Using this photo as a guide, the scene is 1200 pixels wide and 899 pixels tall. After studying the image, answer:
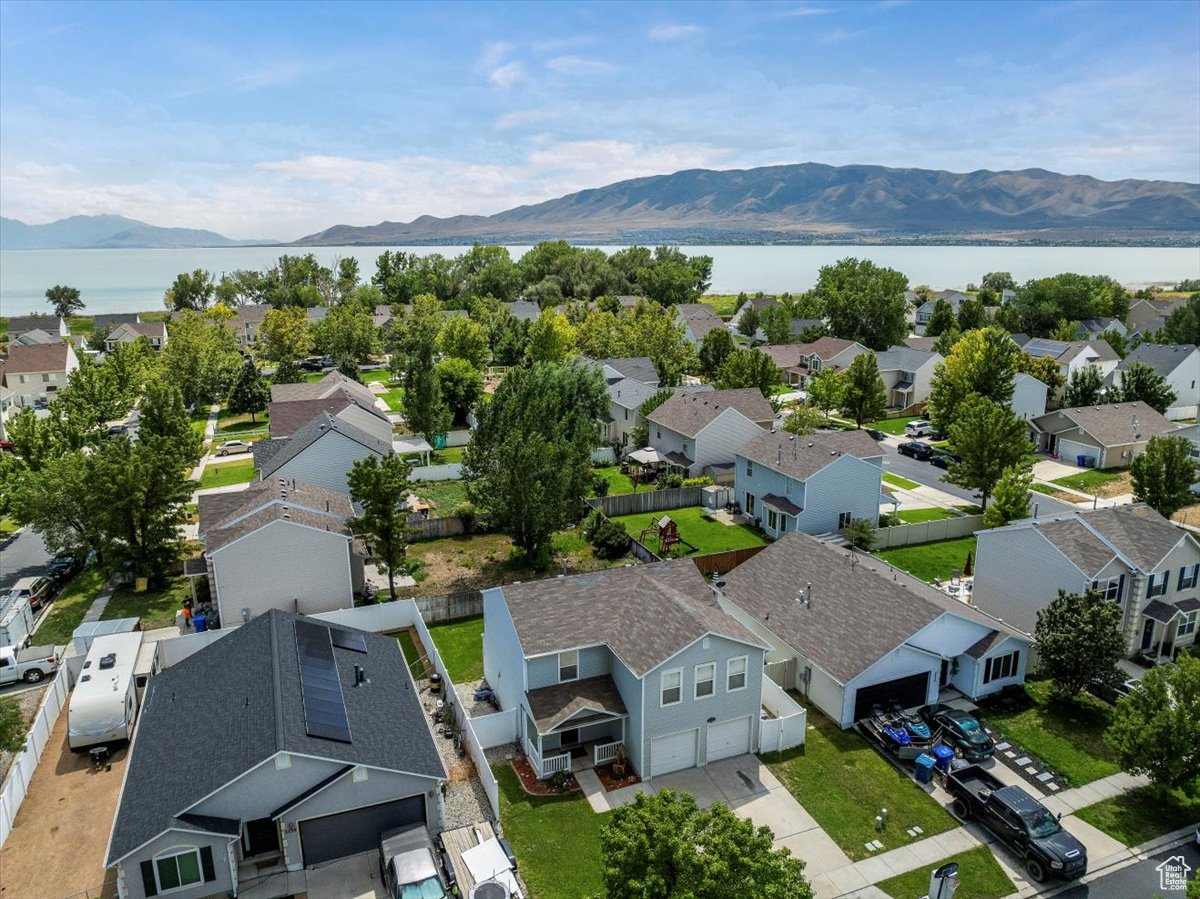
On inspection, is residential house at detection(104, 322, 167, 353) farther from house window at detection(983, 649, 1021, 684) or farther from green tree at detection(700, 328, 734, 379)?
house window at detection(983, 649, 1021, 684)

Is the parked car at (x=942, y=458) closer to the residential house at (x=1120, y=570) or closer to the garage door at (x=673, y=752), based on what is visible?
the residential house at (x=1120, y=570)

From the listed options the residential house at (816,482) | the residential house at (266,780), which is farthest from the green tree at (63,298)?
the residential house at (266,780)

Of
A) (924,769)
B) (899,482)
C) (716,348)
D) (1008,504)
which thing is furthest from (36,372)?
(924,769)

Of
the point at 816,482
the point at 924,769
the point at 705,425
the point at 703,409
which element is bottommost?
the point at 924,769

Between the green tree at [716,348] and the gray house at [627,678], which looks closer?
the gray house at [627,678]

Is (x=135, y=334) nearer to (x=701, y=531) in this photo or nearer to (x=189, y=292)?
(x=189, y=292)

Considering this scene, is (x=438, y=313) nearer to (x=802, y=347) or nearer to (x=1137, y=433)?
(x=802, y=347)

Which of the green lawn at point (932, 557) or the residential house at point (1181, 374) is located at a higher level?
the residential house at point (1181, 374)
